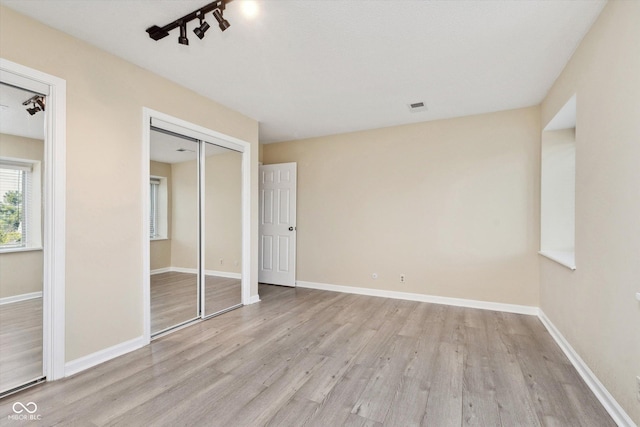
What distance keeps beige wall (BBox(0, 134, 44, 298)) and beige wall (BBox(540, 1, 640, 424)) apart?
3.82 metres

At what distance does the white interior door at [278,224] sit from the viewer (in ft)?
17.3

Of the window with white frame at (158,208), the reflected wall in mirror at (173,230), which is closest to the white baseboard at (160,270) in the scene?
the reflected wall in mirror at (173,230)

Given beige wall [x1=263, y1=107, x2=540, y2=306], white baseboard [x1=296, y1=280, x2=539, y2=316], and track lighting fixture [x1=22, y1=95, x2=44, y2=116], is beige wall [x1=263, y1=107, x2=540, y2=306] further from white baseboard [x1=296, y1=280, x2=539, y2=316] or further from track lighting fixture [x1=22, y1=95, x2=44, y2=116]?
track lighting fixture [x1=22, y1=95, x2=44, y2=116]

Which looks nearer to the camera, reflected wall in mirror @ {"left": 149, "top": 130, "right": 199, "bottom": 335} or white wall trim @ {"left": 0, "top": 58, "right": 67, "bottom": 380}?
white wall trim @ {"left": 0, "top": 58, "right": 67, "bottom": 380}

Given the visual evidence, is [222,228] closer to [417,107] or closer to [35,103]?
[35,103]

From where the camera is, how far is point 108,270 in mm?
2562

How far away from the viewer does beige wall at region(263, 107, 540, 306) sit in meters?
3.85

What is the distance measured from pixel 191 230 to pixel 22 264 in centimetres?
144

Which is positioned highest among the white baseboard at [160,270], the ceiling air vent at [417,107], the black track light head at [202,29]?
the ceiling air vent at [417,107]

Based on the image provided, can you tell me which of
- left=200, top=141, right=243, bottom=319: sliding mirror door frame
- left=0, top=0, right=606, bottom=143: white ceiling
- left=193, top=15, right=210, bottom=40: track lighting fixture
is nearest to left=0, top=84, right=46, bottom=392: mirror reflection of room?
left=0, top=0, right=606, bottom=143: white ceiling

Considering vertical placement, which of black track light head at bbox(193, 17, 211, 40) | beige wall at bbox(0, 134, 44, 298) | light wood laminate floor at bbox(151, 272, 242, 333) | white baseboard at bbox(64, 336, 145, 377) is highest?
black track light head at bbox(193, 17, 211, 40)

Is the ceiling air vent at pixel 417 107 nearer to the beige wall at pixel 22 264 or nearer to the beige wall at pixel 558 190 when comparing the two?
the beige wall at pixel 558 190

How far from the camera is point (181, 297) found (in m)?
3.43

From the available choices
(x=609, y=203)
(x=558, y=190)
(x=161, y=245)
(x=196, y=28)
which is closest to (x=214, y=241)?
(x=161, y=245)
